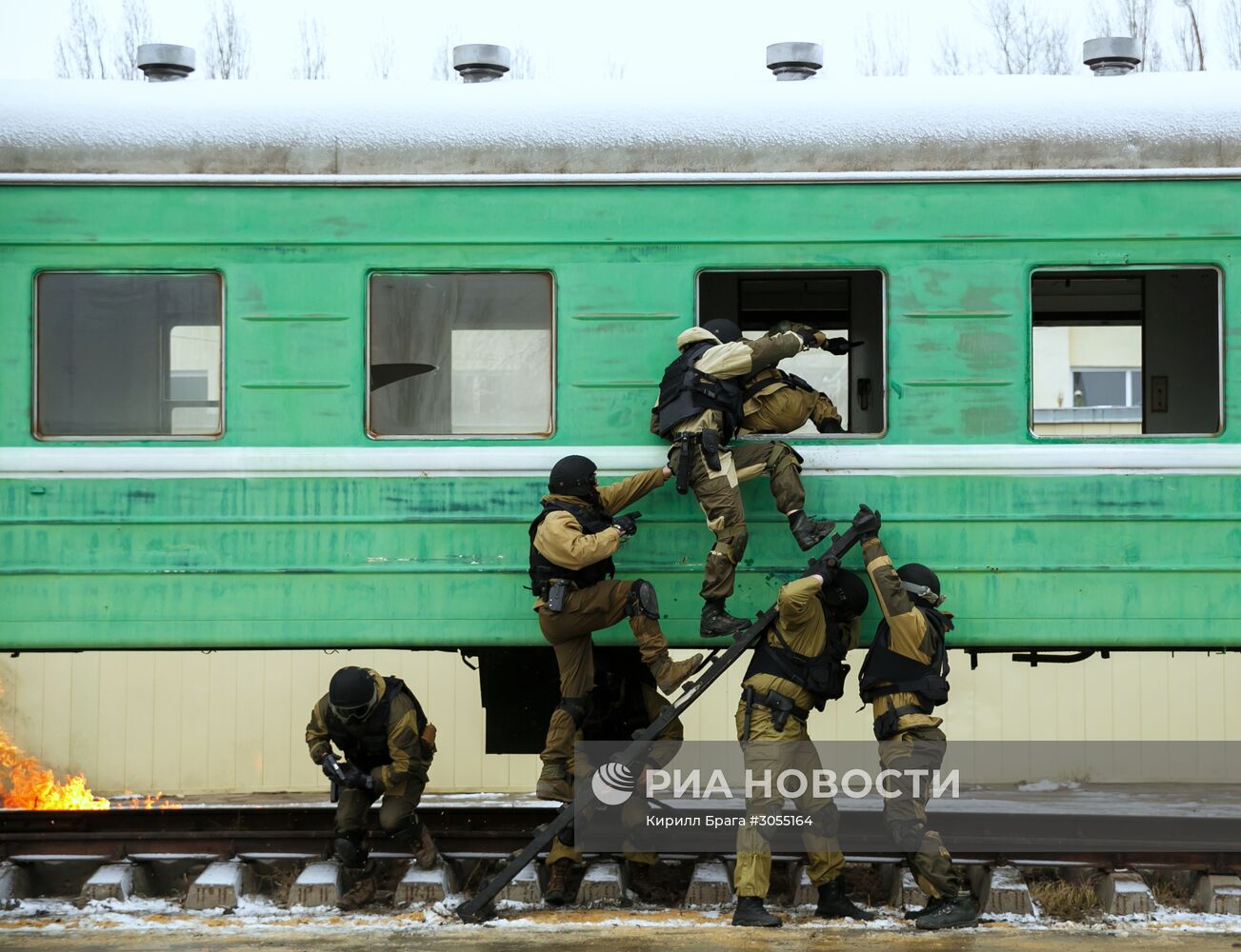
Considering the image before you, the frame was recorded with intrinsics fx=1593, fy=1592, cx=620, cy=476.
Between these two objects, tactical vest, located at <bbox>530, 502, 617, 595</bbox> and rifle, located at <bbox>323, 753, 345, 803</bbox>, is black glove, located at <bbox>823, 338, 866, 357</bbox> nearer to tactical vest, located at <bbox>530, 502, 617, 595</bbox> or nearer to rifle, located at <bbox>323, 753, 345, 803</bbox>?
tactical vest, located at <bbox>530, 502, 617, 595</bbox>

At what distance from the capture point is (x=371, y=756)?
295 inches

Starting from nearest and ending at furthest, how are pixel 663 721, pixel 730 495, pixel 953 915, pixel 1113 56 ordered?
pixel 953 915, pixel 730 495, pixel 663 721, pixel 1113 56

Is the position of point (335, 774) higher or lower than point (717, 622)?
lower

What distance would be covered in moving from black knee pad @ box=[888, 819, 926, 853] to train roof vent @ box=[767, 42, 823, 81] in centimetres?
339

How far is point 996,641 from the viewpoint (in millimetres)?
6812

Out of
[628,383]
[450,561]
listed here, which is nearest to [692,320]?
[628,383]

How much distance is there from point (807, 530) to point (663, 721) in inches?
40.4

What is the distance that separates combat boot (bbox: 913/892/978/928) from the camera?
→ 6375 millimetres

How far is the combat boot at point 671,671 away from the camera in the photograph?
6699 millimetres

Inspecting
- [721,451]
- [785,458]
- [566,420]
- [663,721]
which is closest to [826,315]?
[785,458]

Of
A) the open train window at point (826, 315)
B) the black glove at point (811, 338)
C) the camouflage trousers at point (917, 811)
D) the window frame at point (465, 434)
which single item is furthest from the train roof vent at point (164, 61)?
the camouflage trousers at point (917, 811)

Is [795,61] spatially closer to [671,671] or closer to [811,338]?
[811,338]

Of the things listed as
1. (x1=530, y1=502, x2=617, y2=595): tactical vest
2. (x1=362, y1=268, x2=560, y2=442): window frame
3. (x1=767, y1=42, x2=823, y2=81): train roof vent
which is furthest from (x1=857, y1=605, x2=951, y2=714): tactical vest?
(x1=767, y1=42, x2=823, y2=81): train roof vent

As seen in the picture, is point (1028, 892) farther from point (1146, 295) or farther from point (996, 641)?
point (1146, 295)
